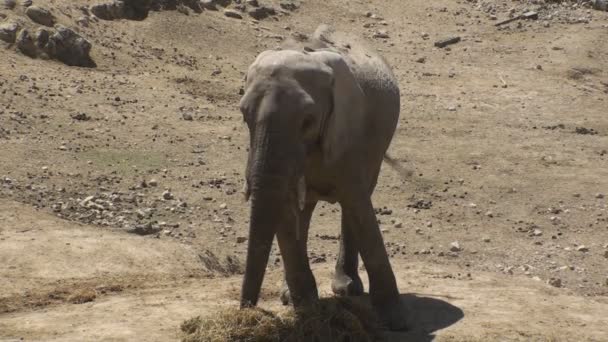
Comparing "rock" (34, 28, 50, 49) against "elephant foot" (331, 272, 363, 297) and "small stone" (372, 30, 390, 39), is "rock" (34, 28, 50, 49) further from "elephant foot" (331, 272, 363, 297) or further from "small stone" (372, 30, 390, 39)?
"elephant foot" (331, 272, 363, 297)

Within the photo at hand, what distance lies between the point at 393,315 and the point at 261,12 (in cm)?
1498

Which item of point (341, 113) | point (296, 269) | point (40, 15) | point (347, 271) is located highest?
point (341, 113)

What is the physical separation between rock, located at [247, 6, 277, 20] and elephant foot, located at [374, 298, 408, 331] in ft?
48.0

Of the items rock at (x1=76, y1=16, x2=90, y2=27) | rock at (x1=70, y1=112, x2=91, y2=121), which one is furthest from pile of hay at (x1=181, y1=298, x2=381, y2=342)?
rock at (x1=76, y1=16, x2=90, y2=27)

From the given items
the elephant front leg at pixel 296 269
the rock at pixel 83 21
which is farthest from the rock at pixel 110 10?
the elephant front leg at pixel 296 269

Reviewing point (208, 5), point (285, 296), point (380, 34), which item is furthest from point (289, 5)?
point (285, 296)

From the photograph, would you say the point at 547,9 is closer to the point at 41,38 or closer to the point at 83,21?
the point at 83,21

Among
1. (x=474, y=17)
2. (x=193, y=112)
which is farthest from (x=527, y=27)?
(x=193, y=112)

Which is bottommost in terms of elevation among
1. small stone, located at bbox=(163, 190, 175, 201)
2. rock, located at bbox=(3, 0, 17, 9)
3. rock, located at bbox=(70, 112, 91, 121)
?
small stone, located at bbox=(163, 190, 175, 201)

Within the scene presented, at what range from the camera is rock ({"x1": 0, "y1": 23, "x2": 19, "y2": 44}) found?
17.5m

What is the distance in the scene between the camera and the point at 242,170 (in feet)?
48.4

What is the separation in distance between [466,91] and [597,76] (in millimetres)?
2903

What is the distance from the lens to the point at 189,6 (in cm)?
2130

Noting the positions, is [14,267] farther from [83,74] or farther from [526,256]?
[83,74]
